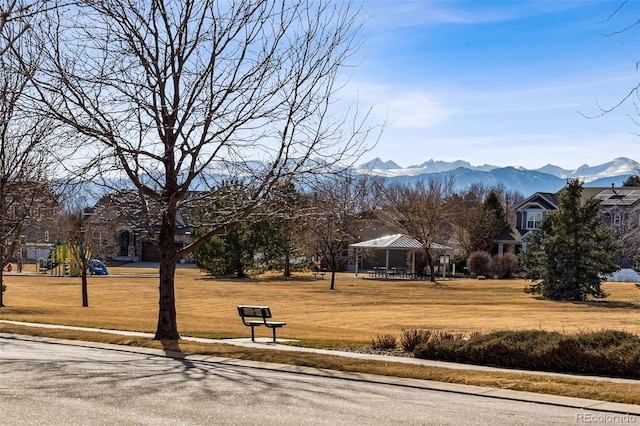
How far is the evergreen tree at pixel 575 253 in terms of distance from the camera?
166 ft

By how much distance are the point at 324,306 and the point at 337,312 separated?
3.67 m

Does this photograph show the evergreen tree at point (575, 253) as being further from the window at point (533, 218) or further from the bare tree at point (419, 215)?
the window at point (533, 218)

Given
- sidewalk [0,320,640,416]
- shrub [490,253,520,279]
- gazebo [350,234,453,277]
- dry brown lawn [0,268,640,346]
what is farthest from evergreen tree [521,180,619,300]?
sidewalk [0,320,640,416]

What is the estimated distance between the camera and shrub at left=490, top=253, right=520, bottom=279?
74.2 metres

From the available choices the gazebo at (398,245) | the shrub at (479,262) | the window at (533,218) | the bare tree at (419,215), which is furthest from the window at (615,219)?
the gazebo at (398,245)

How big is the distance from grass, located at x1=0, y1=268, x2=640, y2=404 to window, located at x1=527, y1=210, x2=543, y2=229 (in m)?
22.4

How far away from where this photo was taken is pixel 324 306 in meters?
44.2

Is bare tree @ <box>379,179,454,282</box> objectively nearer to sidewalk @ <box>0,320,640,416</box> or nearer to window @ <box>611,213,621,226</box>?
window @ <box>611,213,621,226</box>

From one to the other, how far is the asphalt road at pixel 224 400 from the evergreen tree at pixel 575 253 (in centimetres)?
3932

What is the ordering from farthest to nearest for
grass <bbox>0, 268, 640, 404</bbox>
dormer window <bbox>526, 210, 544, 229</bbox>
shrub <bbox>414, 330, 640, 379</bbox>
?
dormer window <bbox>526, 210, 544, 229</bbox> < shrub <bbox>414, 330, 640, 379</bbox> < grass <bbox>0, 268, 640, 404</bbox>

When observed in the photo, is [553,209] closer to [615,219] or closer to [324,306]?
[615,219]

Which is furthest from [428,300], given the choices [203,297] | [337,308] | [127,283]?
[127,283]

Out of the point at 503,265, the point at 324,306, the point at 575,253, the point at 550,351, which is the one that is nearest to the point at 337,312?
the point at 324,306

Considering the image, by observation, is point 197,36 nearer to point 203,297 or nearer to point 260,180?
point 260,180
